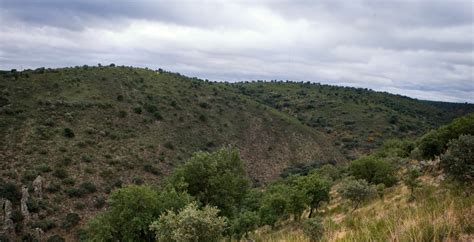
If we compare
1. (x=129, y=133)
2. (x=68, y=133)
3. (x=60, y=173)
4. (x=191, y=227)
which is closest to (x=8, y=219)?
(x=60, y=173)

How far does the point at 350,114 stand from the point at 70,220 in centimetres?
8485

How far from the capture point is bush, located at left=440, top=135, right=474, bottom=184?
48.5ft

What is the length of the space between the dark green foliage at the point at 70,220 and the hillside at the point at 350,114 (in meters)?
59.0

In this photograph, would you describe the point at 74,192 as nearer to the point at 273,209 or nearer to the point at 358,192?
the point at 273,209

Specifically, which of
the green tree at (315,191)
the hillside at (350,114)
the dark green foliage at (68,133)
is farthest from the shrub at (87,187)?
the hillside at (350,114)

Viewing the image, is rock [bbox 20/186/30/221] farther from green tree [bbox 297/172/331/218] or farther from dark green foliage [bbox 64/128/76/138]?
green tree [bbox 297/172/331/218]

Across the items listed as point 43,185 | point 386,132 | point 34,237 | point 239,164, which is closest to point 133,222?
point 239,164

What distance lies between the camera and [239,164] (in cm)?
3191

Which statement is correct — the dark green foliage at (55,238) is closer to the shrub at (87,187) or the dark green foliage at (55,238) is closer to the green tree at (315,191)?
the shrub at (87,187)

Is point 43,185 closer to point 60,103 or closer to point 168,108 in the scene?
point 60,103

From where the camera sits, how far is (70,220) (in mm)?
35875

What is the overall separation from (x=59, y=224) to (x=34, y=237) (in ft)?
9.87

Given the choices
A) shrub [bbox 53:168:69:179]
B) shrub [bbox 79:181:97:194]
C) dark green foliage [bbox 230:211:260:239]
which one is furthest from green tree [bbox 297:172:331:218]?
shrub [bbox 53:168:69:179]

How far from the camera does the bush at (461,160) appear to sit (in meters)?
14.8
